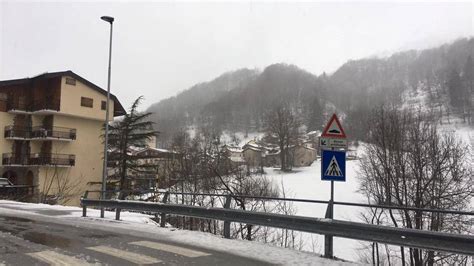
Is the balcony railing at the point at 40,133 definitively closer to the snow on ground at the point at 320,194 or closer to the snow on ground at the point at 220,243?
the snow on ground at the point at 320,194

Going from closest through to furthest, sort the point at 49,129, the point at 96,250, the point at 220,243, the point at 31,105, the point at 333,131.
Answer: the point at 96,250, the point at 333,131, the point at 220,243, the point at 49,129, the point at 31,105

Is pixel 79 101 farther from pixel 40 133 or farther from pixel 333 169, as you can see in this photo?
pixel 333 169

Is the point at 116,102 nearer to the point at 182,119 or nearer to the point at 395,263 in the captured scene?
the point at 395,263

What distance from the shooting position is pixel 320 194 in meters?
65.7

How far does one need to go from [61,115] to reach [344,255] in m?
37.9

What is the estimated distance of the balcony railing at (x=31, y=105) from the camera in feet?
161

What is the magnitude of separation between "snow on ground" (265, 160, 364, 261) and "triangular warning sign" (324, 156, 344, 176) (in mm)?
16705

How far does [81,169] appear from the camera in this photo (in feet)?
173

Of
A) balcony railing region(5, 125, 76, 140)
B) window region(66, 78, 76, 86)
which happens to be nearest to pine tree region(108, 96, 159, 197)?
balcony railing region(5, 125, 76, 140)

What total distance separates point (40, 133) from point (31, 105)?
12.4 feet

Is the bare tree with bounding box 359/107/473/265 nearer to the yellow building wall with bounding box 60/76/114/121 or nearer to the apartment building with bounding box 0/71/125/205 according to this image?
the yellow building wall with bounding box 60/76/114/121

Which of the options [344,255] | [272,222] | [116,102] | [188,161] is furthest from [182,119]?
[272,222]

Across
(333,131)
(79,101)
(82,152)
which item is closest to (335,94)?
(82,152)

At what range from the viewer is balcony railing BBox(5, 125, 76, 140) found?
49.8 metres
